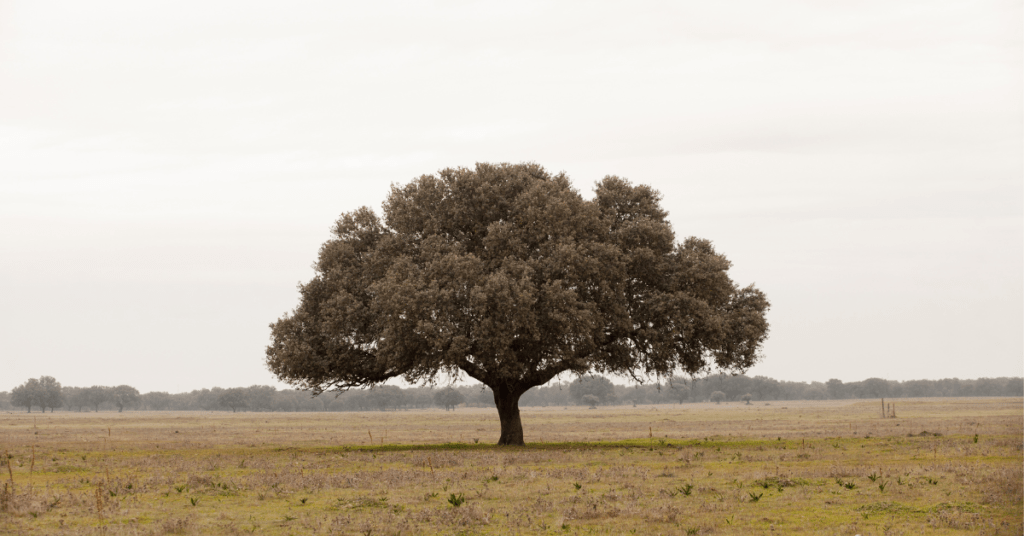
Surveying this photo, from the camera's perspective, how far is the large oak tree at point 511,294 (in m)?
42.8

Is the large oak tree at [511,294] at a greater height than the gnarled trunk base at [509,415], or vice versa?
the large oak tree at [511,294]

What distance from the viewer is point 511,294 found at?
41.9m

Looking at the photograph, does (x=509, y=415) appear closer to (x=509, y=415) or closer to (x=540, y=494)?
(x=509, y=415)

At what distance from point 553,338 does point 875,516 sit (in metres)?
24.5

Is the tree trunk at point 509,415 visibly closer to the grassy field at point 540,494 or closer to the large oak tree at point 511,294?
the large oak tree at point 511,294

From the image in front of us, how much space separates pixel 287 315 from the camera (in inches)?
1927

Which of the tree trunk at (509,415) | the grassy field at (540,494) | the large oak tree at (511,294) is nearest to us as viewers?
the grassy field at (540,494)

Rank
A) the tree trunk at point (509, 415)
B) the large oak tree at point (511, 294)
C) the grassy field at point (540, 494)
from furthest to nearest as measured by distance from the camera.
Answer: the tree trunk at point (509, 415) → the large oak tree at point (511, 294) → the grassy field at point (540, 494)

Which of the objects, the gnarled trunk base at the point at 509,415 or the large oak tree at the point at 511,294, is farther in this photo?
the gnarled trunk base at the point at 509,415

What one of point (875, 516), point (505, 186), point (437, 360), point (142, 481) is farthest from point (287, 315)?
point (875, 516)

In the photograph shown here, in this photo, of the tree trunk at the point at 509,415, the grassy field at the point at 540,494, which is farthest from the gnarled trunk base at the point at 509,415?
the grassy field at the point at 540,494

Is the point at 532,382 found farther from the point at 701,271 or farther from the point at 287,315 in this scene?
the point at 287,315

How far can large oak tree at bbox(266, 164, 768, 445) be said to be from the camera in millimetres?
42812

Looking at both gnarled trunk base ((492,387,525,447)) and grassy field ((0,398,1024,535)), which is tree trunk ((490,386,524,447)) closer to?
gnarled trunk base ((492,387,525,447))
